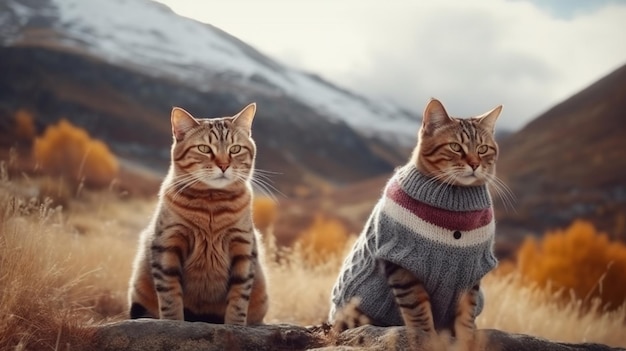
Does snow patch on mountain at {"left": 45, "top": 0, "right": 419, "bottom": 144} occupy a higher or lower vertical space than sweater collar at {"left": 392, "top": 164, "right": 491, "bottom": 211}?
higher

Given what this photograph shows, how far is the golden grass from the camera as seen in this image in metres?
2.87

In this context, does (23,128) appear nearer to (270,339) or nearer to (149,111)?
(270,339)

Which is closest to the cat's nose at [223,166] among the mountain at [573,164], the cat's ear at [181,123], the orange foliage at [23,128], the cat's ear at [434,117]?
the cat's ear at [181,123]

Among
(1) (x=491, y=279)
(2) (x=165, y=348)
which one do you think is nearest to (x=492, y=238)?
(2) (x=165, y=348)

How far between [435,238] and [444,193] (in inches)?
10.4

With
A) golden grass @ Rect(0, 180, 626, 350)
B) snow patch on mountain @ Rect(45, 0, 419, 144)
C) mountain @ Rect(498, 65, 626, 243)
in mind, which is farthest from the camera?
snow patch on mountain @ Rect(45, 0, 419, 144)

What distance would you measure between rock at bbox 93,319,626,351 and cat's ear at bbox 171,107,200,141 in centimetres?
116

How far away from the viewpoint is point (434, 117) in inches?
142

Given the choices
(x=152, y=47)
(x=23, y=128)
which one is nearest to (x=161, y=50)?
(x=152, y=47)

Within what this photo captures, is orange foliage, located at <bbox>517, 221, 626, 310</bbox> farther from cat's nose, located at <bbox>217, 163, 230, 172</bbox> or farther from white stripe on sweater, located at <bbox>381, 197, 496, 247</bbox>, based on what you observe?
cat's nose, located at <bbox>217, 163, 230, 172</bbox>

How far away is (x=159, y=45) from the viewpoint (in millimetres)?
120625

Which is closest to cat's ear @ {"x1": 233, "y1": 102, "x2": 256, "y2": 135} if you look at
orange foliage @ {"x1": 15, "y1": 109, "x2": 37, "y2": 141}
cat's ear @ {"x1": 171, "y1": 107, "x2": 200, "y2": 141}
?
cat's ear @ {"x1": 171, "y1": 107, "x2": 200, "y2": 141}

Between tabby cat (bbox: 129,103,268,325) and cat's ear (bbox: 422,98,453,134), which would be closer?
tabby cat (bbox: 129,103,268,325)

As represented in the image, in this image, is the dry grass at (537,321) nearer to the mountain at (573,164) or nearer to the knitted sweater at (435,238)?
the knitted sweater at (435,238)
